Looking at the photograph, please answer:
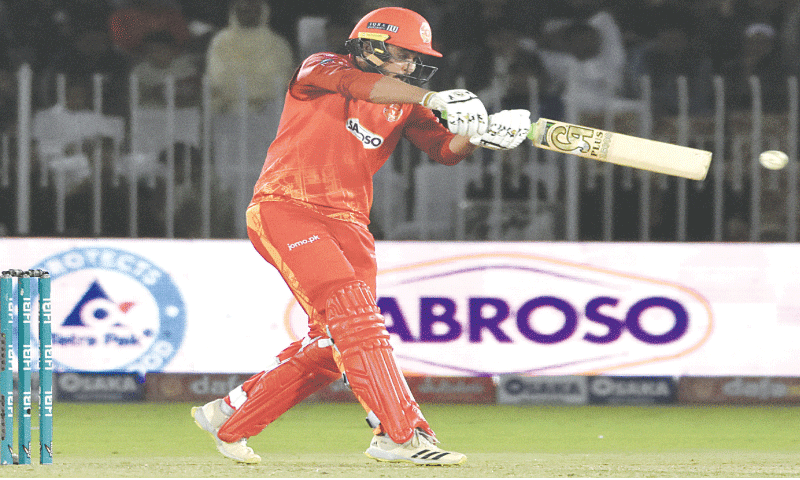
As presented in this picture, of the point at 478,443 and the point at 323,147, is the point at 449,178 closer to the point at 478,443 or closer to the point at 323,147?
the point at 478,443

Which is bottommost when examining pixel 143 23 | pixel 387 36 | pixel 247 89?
pixel 387 36

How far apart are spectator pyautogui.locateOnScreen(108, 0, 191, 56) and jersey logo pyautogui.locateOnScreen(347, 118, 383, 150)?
4.59 metres

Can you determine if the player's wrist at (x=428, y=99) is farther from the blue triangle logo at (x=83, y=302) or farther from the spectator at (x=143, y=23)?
the spectator at (x=143, y=23)

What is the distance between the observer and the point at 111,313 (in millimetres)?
7781

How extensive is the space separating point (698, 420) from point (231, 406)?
134 inches

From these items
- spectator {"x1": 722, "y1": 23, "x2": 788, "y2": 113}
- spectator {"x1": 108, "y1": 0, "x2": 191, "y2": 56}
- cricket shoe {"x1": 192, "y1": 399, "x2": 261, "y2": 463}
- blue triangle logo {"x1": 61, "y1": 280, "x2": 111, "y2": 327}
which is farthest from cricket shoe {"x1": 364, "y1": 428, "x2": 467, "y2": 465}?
spectator {"x1": 108, "y1": 0, "x2": 191, "y2": 56}

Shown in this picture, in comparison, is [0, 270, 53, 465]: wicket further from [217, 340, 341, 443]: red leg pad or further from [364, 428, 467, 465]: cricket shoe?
[364, 428, 467, 465]: cricket shoe

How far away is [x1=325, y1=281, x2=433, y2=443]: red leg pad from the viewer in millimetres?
4680

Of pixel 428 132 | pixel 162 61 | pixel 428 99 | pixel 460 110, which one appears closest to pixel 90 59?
pixel 162 61

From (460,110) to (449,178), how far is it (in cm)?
346

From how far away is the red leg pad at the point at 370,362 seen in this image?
4.68 metres

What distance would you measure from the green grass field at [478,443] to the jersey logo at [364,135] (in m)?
1.41

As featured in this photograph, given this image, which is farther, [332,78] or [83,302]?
[83,302]

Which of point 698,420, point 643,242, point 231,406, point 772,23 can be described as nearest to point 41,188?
point 231,406
